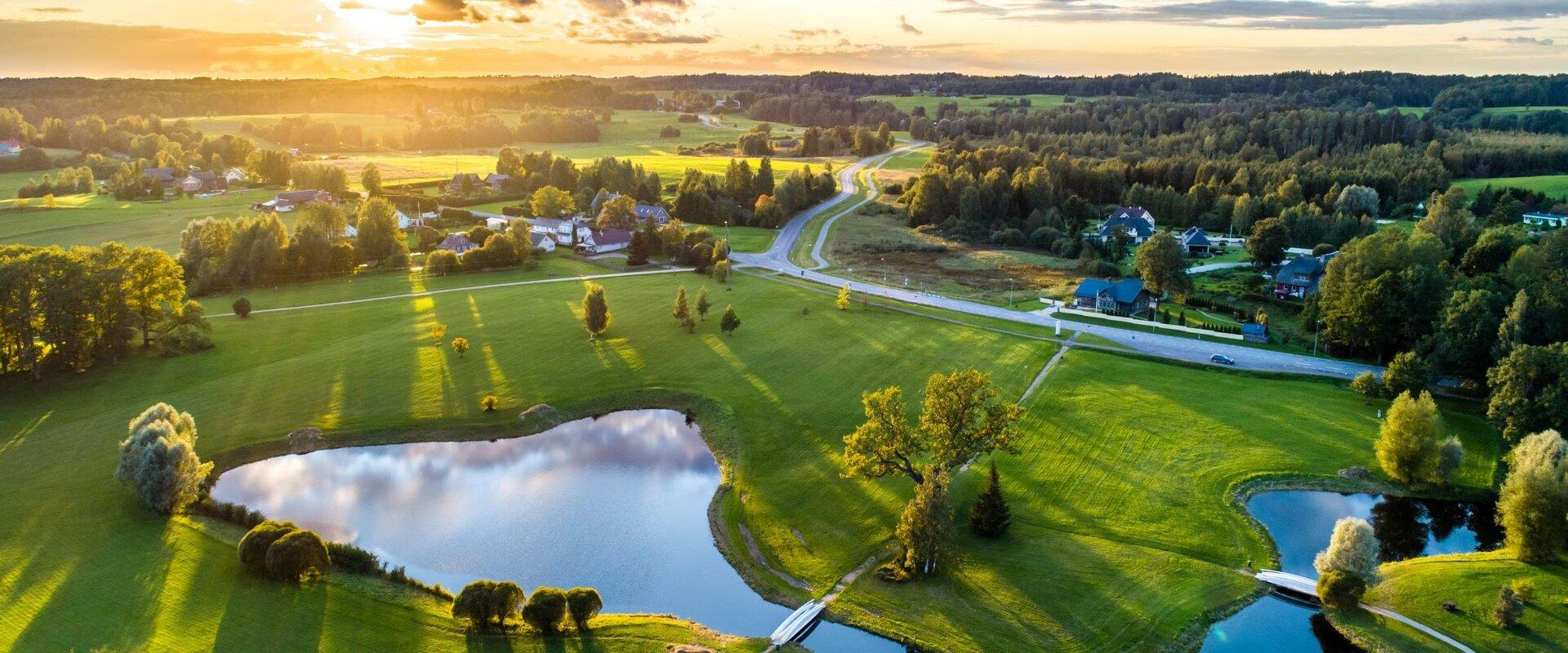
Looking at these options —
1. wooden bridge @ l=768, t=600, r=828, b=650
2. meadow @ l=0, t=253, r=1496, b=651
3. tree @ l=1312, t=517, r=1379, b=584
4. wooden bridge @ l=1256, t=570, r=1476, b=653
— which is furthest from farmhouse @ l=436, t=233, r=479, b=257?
tree @ l=1312, t=517, r=1379, b=584

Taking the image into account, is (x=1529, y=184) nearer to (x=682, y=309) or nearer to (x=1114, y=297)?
(x=1114, y=297)

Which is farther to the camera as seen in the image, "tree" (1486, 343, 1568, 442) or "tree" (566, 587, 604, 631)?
"tree" (1486, 343, 1568, 442)

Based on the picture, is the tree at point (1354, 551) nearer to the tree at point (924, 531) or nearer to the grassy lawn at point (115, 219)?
the tree at point (924, 531)

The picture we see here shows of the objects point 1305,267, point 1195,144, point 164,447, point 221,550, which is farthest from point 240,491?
point 1195,144

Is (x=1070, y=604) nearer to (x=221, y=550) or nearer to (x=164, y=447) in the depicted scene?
(x=221, y=550)

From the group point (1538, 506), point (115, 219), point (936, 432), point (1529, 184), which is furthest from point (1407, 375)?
point (115, 219)

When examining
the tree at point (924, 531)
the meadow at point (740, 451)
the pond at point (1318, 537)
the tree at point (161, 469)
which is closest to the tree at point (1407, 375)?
the meadow at point (740, 451)

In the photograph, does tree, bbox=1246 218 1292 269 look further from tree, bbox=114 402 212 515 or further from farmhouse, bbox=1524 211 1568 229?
tree, bbox=114 402 212 515
